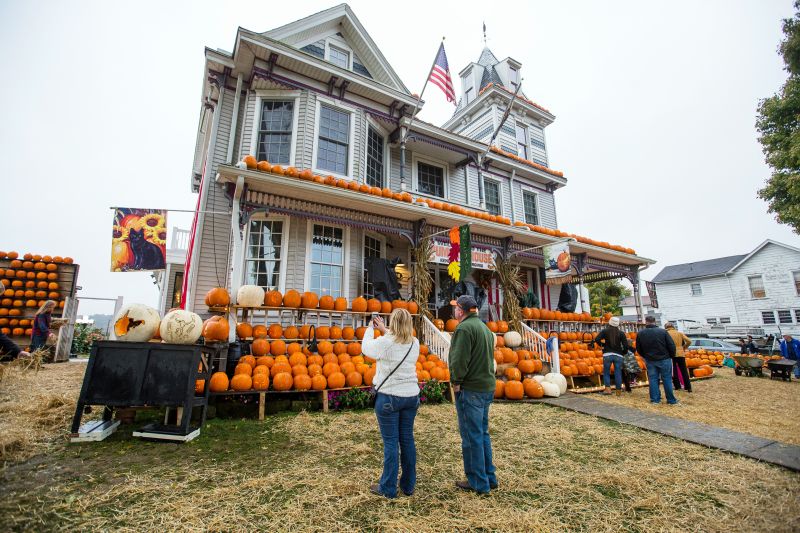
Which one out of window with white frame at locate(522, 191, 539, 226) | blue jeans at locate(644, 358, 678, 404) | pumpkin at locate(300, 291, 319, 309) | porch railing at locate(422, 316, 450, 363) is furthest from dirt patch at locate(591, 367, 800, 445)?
window with white frame at locate(522, 191, 539, 226)

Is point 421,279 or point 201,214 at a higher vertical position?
point 201,214

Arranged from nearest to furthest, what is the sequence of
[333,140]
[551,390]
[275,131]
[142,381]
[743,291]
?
[142,381]
[551,390]
[275,131]
[333,140]
[743,291]

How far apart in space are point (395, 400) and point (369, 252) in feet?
25.0

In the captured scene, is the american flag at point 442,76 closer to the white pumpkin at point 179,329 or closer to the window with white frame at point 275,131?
the window with white frame at point 275,131

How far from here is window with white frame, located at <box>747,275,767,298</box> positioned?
25916 mm

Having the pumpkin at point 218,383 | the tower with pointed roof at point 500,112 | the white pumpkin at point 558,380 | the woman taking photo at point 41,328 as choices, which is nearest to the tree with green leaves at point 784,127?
the tower with pointed roof at point 500,112

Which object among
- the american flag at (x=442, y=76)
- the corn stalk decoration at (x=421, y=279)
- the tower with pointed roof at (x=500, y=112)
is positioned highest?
the tower with pointed roof at (x=500, y=112)

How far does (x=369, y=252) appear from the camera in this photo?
33.8 feet

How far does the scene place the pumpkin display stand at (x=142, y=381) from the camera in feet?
13.0

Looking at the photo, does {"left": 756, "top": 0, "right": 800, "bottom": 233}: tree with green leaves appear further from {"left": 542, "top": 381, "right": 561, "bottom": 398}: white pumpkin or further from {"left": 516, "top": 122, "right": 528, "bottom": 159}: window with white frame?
{"left": 542, "top": 381, "right": 561, "bottom": 398}: white pumpkin

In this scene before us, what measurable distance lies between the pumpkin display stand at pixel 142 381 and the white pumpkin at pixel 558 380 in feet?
22.8

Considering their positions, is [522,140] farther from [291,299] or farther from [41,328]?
[41,328]

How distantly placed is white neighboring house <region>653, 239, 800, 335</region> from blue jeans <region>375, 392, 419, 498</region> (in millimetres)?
33164

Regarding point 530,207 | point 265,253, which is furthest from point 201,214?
point 530,207
